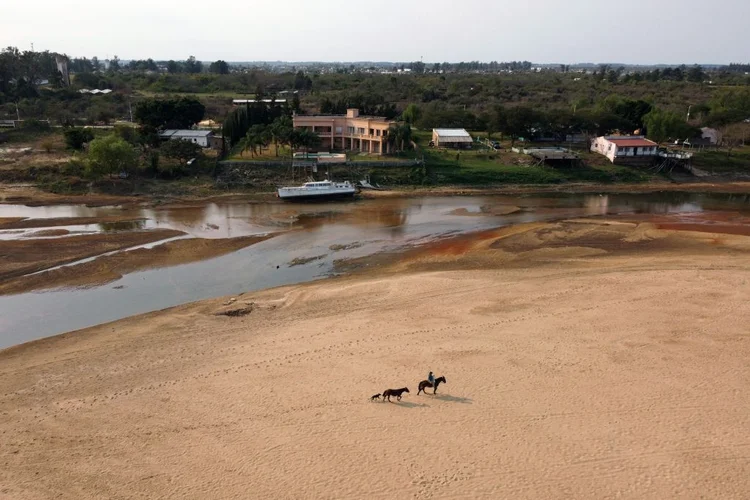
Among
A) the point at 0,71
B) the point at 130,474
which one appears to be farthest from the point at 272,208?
the point at 0,71

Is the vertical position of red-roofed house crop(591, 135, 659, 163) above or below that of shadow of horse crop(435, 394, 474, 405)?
above

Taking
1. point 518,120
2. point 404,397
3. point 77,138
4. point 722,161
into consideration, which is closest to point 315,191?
point 77,138

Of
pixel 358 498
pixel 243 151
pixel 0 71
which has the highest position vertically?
pixel 0 71

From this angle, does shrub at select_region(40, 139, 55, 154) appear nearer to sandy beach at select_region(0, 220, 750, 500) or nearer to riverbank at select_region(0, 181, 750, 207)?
riverbank at select_region(0, 181, 750, 207)

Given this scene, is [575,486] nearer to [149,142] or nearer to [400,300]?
[400,300]

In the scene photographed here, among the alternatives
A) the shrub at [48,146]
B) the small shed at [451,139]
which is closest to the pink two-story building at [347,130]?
the small shed at [451,139]

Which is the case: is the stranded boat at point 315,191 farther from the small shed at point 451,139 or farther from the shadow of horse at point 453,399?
the shadow of horse at point 453,399

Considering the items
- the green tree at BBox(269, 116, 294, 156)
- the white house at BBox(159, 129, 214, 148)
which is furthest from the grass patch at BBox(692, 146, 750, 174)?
the white house at BBox(159, 129, 214, 148)
